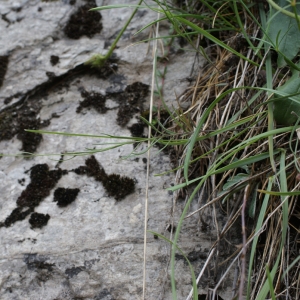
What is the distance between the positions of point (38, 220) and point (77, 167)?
248 mm

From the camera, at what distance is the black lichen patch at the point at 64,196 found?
1498 millimetres

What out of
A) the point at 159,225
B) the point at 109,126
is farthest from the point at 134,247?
the point at 109,126

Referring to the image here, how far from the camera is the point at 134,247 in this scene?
141cm

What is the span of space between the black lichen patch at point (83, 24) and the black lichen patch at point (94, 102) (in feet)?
1.03

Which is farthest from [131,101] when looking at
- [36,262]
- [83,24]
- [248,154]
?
[36,262]

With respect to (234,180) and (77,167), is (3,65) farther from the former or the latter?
(234,180)

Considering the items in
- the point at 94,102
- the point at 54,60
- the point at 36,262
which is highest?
the point at 54,60

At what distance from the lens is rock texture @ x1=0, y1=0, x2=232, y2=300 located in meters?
1.38

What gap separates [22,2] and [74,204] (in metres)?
1.02

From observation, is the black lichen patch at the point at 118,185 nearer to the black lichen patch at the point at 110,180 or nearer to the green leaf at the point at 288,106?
the black lichen patch at the point at 110,180

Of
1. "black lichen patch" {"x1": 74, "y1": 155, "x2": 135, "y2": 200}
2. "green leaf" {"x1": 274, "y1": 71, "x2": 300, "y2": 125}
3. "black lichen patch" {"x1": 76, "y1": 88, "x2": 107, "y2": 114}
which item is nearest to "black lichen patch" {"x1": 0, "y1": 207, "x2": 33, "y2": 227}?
"black lichen patch" {"x1": 74, "y1": 155, "x2": 135, "y2": 200}

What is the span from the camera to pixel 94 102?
169 cm

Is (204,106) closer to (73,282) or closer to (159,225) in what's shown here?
(159,225)

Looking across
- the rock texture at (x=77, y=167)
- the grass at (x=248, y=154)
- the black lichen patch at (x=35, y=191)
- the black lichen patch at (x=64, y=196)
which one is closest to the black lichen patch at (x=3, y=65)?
the rock texture at (x=77, y=167)
